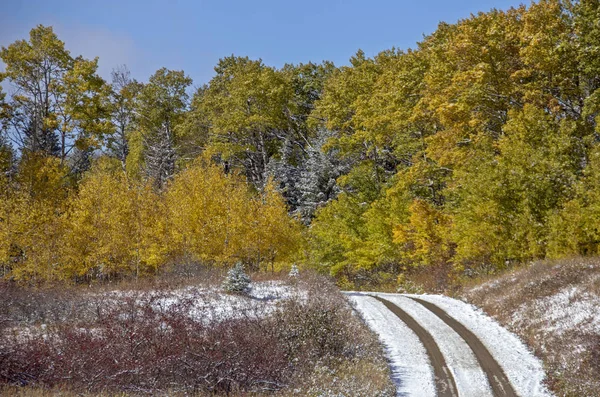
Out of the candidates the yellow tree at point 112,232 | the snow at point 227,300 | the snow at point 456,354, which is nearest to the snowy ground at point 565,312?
the snow at point 456,354

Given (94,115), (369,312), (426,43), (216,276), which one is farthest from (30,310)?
(426,43)

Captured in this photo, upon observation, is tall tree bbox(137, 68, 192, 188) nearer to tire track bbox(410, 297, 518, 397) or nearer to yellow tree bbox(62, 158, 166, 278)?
yellow tree bbox(62, 158, 166, 278)

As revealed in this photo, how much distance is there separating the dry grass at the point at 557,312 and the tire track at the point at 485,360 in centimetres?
137

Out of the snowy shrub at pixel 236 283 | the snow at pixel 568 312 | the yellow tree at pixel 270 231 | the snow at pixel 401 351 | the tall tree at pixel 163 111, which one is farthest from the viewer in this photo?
the tall tree at pixel 163 111

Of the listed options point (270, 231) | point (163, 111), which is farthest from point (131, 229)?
point (163, 111)

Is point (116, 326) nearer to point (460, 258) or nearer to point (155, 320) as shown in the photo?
point (155, 320)

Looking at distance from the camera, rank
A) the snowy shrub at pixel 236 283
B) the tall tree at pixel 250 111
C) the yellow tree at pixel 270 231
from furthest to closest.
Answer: the tall tree at pixel 250 111 < the yellow tree at pixel 270 231 < the snowy shrub at pixel 236 283

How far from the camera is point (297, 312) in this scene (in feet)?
59.0

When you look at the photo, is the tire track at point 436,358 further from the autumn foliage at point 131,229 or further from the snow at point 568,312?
the autumn foliage at point 131,229

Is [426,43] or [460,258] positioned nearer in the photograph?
[460,258]

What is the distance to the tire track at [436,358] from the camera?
47.8 feet

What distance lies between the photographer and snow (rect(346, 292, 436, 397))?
14859 millimetres

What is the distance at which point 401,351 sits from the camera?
1784cm

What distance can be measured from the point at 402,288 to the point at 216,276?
14.3 metres
